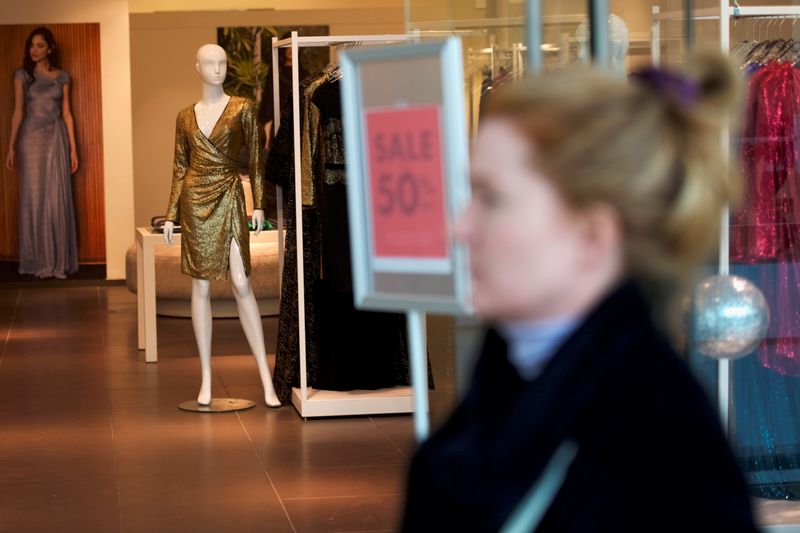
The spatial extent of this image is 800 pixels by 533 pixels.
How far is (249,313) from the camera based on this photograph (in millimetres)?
6812

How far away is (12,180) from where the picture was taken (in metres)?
14.0

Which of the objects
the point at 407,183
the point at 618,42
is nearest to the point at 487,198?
the point at 407,183

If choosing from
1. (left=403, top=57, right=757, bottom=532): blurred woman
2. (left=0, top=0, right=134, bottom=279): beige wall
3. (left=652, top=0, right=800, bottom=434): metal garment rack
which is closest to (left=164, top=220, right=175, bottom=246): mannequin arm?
(left=652, top=0, right=800, bottom=434): metal garment rack

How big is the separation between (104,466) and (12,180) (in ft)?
29.7

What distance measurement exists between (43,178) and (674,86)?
13.3 meters

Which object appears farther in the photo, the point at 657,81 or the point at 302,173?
the point at 302,173

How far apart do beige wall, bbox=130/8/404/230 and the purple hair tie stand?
13.6 meters

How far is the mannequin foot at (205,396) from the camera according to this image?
6.83 meters

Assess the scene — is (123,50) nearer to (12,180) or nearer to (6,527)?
(12,180)

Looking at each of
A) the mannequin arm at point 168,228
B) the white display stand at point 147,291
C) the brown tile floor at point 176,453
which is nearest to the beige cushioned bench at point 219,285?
the white display stand at point 147,291

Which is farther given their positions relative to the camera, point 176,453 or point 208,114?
point 208,114

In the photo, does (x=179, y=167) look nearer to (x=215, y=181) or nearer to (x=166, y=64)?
(x=215, y=181)

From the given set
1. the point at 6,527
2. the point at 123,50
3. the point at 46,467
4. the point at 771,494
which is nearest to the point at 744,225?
the point at 771,494

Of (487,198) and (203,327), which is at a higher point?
(487,198)
